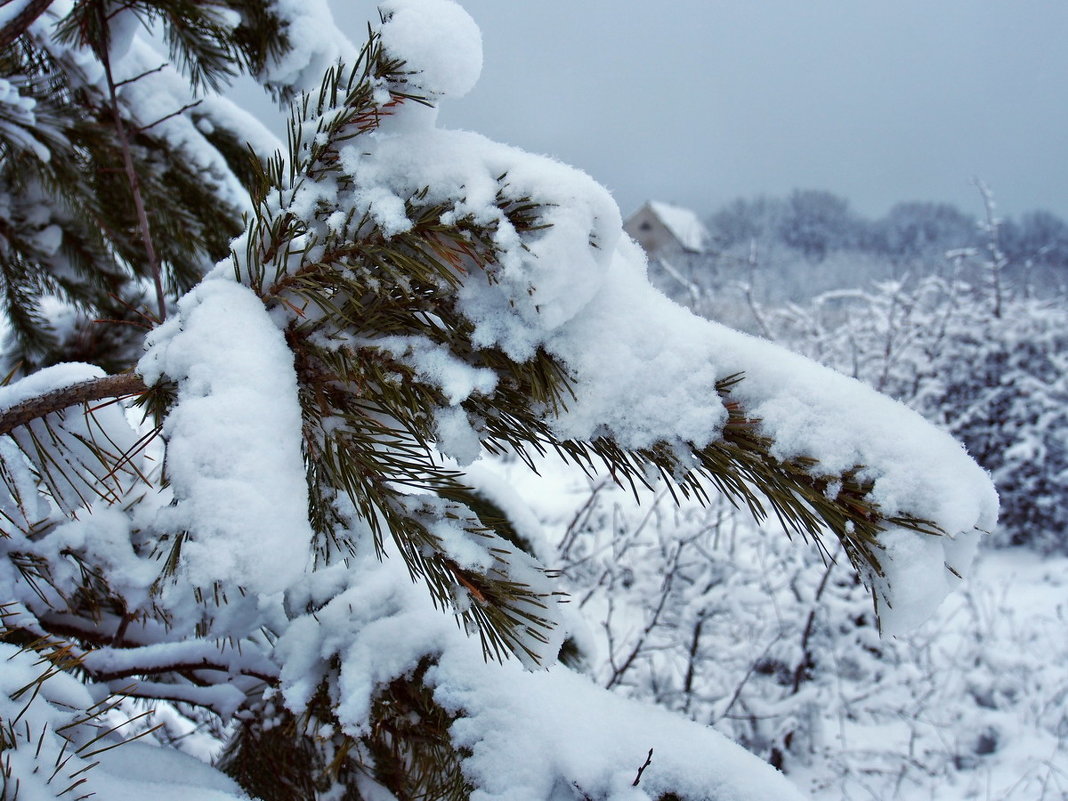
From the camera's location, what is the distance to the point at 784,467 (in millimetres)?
670

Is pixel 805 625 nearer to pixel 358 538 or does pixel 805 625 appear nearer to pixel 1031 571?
pixel 1031 571

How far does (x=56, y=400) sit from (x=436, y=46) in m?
0.61

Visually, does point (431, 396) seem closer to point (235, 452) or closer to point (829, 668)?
point (235, 452)

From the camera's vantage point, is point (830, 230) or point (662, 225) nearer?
point (662, 225)

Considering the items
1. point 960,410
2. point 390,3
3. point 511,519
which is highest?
point 960,410

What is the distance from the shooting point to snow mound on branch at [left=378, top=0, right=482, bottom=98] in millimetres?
650

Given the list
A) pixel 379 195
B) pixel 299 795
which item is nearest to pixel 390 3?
pixel 379 195

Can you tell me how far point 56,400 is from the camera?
76 centimetres

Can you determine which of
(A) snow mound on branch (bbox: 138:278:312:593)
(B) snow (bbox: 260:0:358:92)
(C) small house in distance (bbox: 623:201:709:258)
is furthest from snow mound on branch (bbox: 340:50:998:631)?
(C) small house in distance (bbox: 623:201:709:258)

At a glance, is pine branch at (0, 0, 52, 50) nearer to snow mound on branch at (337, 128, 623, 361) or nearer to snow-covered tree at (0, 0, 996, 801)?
snow-covered tree at (0, 0, 996, 801)

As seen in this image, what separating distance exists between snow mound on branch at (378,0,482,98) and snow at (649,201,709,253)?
61.3ft

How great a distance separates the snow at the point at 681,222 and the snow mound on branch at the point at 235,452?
1884cm

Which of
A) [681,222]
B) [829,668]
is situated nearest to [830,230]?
[681,222]

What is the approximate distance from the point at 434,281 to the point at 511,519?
0.93 m
